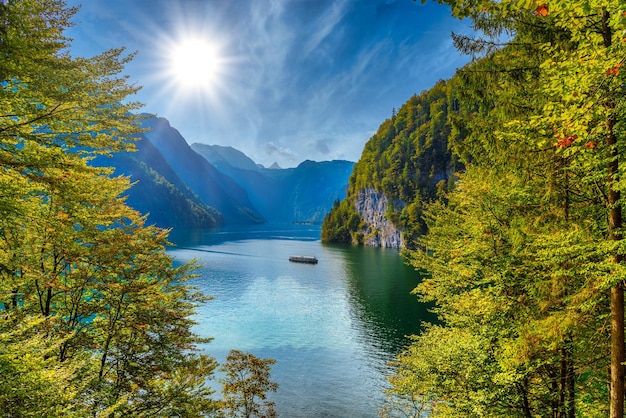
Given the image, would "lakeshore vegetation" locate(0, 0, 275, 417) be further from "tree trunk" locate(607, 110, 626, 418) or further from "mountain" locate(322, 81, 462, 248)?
"mountain" locate(322, 81, 462, 248)

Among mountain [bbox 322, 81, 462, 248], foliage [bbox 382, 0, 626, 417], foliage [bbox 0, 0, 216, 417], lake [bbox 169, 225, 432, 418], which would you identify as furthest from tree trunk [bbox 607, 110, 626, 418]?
mountain [bbox 322, 81, 462, 248]

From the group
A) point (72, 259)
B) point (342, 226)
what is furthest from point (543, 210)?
point (342, 226)

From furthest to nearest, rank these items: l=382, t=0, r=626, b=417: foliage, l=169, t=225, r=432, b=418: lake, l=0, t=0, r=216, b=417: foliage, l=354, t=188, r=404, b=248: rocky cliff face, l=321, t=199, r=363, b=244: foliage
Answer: l=321, t=199, r=363, b=244: foliage
l=354, t=188, r=404, b=248: rocky cliff face
l=169, t=225, r=432, b=418: lake
l=0, t=0, r=216, b=417: foliage
l=382, t=0, r=626, b=417: foliage

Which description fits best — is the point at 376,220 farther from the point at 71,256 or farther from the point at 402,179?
the point at 71,256

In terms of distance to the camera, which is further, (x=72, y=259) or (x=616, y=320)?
(x=72, y=259)

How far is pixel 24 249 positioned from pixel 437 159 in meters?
140

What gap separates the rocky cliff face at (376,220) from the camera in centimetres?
13388

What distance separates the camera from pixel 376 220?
145 metres

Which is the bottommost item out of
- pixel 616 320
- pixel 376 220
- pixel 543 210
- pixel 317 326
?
pixel 317 326

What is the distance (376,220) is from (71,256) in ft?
449

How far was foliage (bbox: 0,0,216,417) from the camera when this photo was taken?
6.95 metres

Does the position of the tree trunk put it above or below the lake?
above

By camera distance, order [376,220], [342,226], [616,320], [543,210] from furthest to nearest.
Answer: [342,226]
[376,220]
[543,210]
[616,320]

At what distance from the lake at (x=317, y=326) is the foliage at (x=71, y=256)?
13035 millimetres
